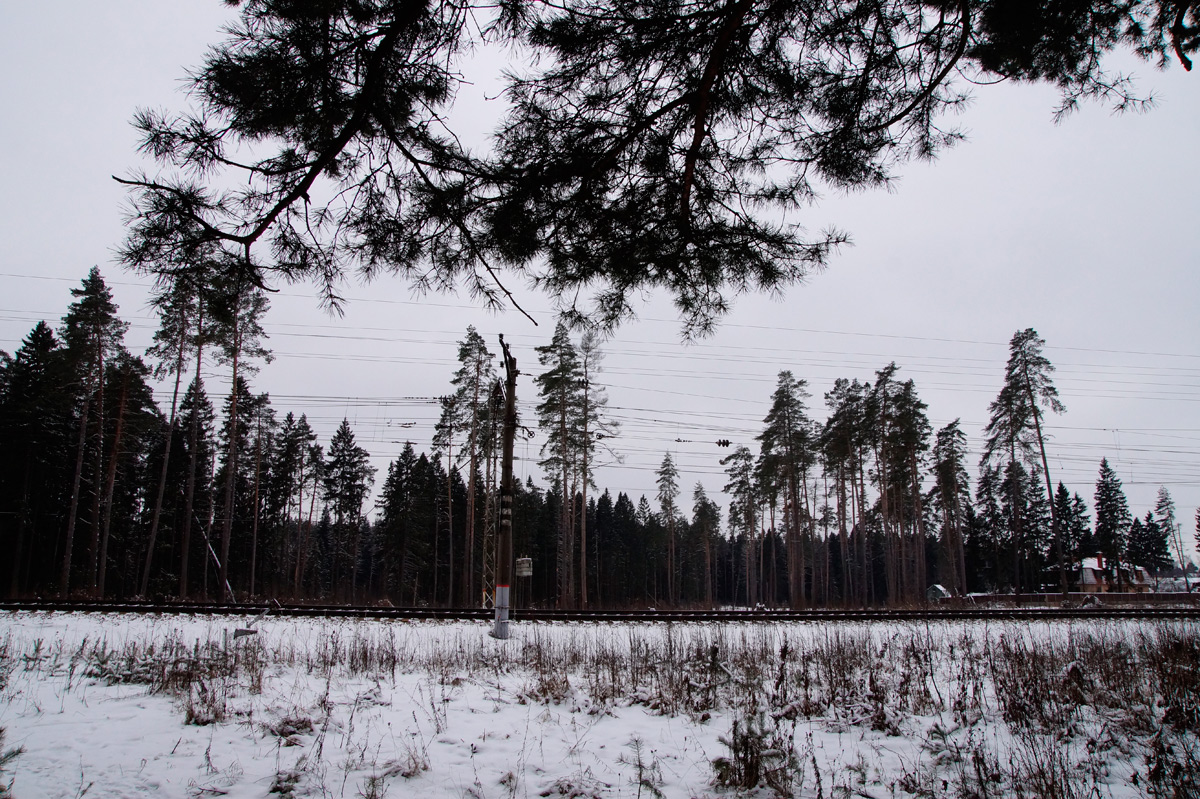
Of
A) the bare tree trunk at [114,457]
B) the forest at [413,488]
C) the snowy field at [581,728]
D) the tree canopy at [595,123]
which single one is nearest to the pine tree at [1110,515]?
the forest at [413,488]

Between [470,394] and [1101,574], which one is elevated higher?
[470,394]

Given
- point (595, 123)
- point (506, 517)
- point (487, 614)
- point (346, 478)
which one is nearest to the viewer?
point (595, 123)

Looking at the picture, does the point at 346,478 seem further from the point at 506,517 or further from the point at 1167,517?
the point at 1167,517

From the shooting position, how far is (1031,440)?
3056 centimetres

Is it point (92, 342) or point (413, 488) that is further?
point (413, 488)

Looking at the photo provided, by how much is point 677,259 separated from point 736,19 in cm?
137

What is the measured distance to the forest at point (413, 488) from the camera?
24781 mm

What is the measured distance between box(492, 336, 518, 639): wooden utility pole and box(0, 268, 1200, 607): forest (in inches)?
24.3

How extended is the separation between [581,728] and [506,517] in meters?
6.35

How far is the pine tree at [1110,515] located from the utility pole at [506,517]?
7041cm

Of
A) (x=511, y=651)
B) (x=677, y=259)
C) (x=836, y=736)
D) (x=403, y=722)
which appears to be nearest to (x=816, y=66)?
(x=677, y=259)

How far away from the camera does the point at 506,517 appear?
11.0 m

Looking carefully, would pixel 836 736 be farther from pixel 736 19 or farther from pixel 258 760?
pixel 736 19

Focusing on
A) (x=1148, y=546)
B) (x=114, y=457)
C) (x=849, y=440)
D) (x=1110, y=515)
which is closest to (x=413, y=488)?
(x=114, y=457)
